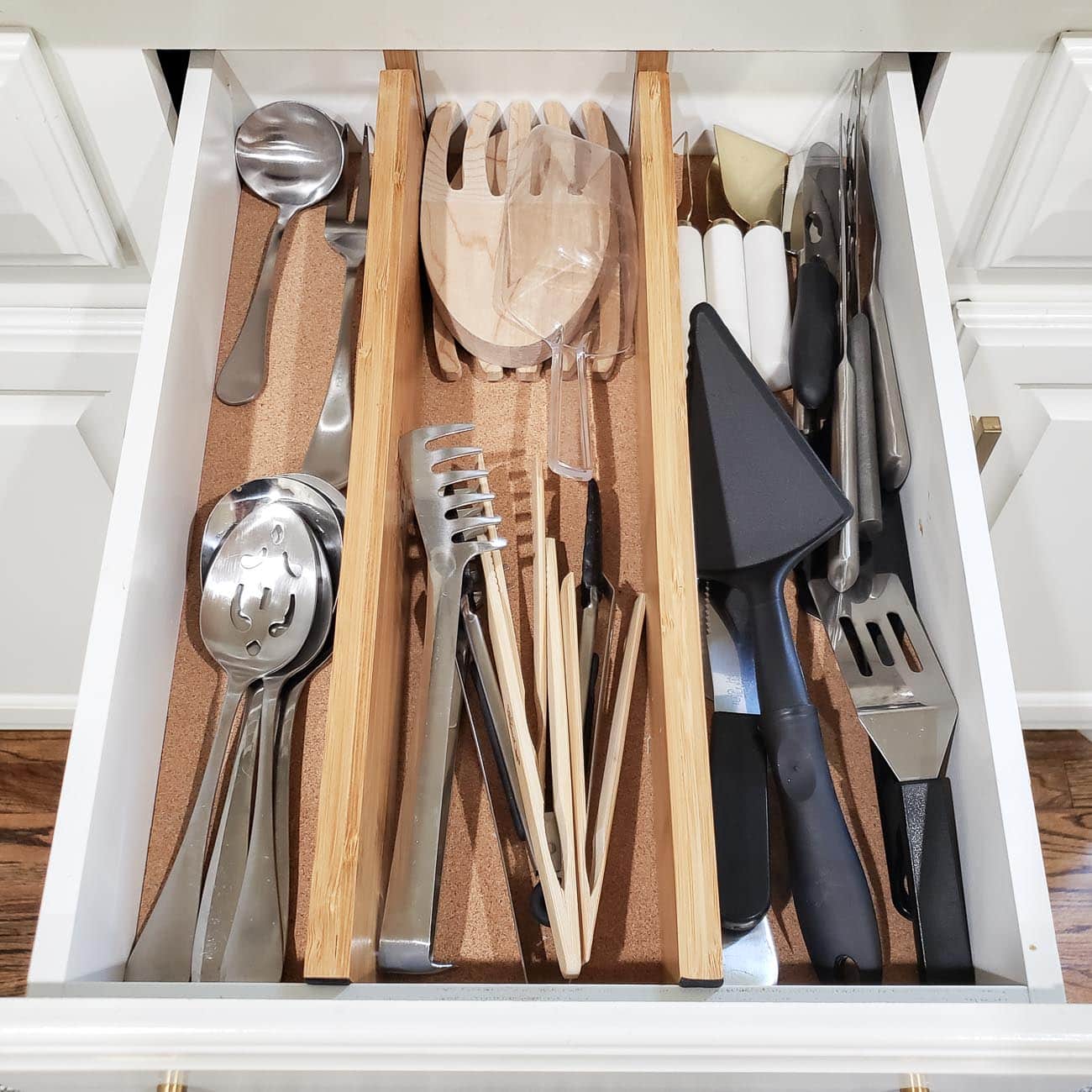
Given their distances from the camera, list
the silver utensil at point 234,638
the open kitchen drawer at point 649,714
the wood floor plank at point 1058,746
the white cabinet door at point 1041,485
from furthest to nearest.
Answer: the wood floor plank at point 1058,746, the white cabinet door at point 1041,485, the silver utensil at point 234,638, the open kitchen drawer at point 649,714

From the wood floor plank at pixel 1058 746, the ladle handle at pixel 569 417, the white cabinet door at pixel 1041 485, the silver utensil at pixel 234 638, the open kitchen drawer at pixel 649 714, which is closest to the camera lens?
the open kitchen drawer at pixel 649 714

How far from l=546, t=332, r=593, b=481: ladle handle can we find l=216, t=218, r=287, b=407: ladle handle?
0.69ft

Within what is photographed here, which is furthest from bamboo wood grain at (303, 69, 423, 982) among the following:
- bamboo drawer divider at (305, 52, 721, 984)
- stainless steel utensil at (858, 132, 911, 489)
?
stainless steel utensil at (858, 132, 911, 489)

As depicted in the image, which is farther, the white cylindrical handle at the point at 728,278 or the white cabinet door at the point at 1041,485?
the white cabinet door at the point at 1041,485

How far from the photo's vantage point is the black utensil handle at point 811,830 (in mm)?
515

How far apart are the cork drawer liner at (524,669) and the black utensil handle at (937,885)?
2 cm

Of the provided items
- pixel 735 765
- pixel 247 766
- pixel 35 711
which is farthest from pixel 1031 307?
pixel 35 711

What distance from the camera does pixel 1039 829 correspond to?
3.54 ft

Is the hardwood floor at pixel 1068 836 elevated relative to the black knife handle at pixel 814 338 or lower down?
lower down

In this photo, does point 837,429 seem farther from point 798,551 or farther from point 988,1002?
point 988,1002

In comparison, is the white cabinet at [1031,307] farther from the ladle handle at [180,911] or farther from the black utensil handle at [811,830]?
the ladle handle at [180,911]

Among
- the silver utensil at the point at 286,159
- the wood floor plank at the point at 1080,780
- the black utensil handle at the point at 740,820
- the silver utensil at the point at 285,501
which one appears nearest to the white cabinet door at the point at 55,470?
the silver utensil at the point at 286,159

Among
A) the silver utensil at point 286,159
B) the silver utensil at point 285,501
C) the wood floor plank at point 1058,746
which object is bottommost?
the wood floor plank at point 1058,746

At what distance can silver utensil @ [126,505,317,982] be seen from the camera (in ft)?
1.78
